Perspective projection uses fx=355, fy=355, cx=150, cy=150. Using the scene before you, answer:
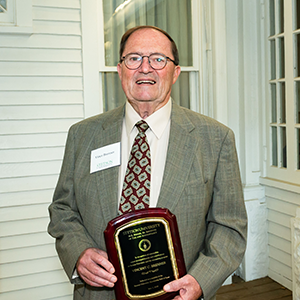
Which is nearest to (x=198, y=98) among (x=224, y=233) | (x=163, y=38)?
(x=163, y=38)

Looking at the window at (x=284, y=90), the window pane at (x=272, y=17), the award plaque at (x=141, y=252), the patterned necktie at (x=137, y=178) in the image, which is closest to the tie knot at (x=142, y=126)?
the patterned necktie at (x=137, y=178)

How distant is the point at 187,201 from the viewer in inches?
55.0

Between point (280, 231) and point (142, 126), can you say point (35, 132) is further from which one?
point (280, 231)

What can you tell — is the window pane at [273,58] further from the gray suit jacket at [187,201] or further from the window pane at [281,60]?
the gray suit jacket at [187,201]

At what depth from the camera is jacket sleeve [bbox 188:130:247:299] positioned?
4.42ft

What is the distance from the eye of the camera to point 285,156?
310 centimetres

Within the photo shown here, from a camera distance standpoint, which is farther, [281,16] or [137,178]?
[281,16]

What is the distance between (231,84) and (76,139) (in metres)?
2.14

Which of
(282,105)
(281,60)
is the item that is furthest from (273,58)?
(282,105)

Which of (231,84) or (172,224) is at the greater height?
(231,84)

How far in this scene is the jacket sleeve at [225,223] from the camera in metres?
1.35

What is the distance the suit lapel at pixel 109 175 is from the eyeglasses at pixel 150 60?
24 centimetres

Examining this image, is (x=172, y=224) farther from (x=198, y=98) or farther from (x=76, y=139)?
(x=198, y=98)

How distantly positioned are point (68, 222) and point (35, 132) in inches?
59.5
